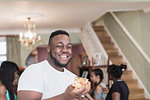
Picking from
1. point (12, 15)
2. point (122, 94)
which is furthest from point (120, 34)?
point (122, 94)

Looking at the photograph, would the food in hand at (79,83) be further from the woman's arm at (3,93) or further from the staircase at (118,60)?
the staircase at (118,60)

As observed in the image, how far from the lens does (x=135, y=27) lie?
5.10 meters

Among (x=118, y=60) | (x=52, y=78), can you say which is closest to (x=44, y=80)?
(x=52, y=78)

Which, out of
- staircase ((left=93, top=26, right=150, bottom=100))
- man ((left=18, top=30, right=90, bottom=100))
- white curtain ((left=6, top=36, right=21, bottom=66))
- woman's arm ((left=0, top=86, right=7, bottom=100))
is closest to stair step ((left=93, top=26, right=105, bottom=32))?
staircase ((left=93, top=26, right=150, bottom=100))

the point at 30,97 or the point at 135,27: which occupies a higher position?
the point at 135,27

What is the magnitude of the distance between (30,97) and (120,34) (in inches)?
205

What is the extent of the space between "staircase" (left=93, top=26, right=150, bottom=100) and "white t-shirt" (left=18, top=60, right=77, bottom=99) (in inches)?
135

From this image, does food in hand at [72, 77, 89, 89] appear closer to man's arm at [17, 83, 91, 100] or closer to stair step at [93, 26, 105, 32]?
man's arm at [17, 83, 91, 100]

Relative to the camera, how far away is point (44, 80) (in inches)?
43.6

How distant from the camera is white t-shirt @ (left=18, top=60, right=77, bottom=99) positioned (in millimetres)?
1052

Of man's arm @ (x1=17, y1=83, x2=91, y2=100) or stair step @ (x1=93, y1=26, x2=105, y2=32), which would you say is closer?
man's arm @ (x1=17, y1=83, x2=91, y2=100)

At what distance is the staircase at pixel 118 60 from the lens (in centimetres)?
468

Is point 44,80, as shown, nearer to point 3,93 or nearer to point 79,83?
point 79,83

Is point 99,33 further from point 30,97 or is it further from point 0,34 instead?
point 30,97
